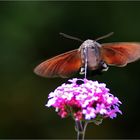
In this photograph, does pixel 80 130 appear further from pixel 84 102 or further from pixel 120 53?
pixel 120 53

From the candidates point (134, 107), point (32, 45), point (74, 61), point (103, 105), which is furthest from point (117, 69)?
point (103, 105)

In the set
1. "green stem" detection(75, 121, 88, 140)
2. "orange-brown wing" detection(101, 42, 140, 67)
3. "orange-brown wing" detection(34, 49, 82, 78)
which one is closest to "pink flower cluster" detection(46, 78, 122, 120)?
"green stem" detection(75, 121, 88, 140)

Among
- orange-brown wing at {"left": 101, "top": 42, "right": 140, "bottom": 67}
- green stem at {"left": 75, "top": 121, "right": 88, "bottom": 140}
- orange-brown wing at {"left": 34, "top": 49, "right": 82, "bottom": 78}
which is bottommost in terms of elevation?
green stem at {"left": 75, "top": 121, "right": 88, "bottom": 140}

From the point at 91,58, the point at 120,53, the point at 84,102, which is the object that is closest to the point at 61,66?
the point at 91,58

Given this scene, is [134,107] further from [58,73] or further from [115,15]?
[58,73]

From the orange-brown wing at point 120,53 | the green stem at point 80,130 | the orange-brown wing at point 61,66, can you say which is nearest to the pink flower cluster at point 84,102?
the green stem at point 80,130

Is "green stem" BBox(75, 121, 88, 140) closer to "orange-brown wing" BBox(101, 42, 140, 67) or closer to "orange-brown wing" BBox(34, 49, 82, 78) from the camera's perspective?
"orange-brown wing" BBox(34, 49, 82, 78)

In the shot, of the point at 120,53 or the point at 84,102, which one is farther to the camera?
the point at 120,53
